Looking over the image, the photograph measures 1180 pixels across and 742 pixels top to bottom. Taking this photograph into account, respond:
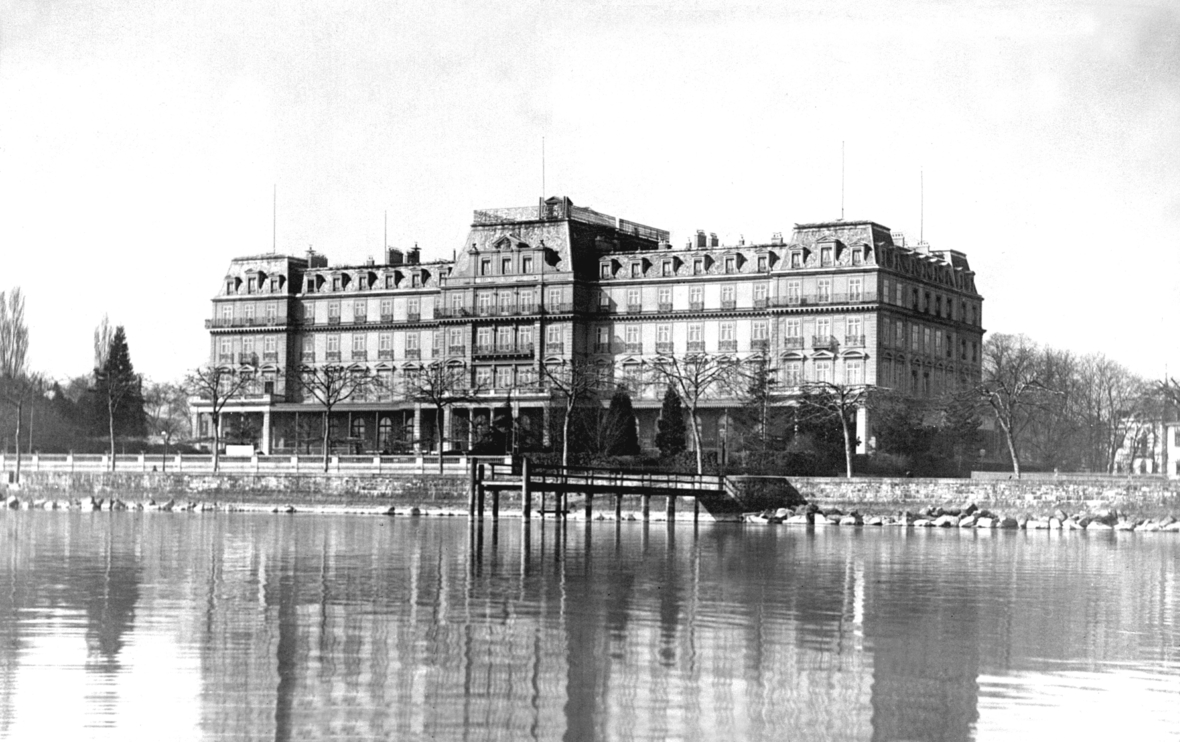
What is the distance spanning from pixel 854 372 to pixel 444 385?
22.9 meters

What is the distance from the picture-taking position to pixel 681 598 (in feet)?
106

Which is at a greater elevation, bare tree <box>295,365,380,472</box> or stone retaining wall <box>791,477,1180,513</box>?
bare tree <box>295,365,380,472</box>

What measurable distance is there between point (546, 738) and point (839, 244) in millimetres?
83158

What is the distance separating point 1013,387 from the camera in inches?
3287

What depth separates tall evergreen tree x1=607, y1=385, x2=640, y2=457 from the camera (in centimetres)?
8675

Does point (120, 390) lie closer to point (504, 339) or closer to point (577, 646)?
point (504, 339)

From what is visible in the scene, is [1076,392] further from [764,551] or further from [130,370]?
[764,551]

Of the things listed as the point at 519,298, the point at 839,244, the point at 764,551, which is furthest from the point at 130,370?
the point at 764,551

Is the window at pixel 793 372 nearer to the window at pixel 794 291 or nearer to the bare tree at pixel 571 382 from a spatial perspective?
the window at pixel 794 291

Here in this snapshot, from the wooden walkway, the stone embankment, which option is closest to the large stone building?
the wooden walkway

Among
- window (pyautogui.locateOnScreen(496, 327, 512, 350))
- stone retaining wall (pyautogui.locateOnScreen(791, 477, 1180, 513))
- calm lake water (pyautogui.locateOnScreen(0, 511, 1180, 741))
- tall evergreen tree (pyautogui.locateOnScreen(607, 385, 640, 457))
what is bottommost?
calm lake water (pyautogui.locateOnScreen(0, 511, 1180, 741))

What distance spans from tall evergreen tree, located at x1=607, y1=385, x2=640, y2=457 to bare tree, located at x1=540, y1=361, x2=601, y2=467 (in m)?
2.09

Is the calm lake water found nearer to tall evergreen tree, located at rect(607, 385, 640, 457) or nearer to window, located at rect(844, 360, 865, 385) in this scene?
tall evergreen tree, located at rect(607, 385, 640, 457)

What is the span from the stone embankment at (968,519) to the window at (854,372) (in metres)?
28.9
